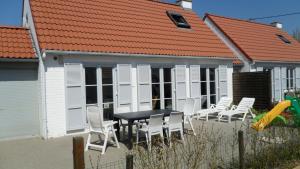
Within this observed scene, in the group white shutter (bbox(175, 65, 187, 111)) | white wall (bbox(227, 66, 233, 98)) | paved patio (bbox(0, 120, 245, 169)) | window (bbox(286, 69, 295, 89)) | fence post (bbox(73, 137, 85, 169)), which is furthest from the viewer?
window (bbox(286, 69, 295, 89))

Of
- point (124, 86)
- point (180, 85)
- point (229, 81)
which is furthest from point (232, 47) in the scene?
point (124, 86)

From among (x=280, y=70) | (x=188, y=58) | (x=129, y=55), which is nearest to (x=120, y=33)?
(x=129, y=55)

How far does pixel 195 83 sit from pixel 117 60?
4.60m

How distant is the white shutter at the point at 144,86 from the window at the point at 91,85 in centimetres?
202

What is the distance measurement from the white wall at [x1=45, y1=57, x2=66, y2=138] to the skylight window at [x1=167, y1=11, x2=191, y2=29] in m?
8.07

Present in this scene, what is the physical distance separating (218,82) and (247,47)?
4182 mm

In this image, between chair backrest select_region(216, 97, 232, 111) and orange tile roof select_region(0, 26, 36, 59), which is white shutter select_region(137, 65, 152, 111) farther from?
orange tile roof select_region(0, 26, 36, 59)

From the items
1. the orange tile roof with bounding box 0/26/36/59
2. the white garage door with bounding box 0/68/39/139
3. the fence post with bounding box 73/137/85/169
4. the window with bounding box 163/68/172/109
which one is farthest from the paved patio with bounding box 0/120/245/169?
the window with bounding box 163/68/172/109

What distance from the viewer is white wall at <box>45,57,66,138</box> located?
12.0 meters

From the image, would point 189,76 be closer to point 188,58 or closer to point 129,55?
point 188,58

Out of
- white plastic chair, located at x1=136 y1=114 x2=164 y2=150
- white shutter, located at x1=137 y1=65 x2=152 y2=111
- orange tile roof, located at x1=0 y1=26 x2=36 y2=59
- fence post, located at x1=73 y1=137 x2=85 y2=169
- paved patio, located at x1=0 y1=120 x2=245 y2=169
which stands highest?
orange tile roof, located at x1=0 y1=26 x2=36 y2=59

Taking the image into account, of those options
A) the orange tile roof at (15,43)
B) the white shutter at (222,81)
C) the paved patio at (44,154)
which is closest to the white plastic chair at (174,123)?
the paved patio at (44,154)

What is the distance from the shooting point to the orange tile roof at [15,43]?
11.9m

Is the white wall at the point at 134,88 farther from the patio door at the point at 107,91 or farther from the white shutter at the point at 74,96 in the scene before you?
the white shutter at the point at 74,96
